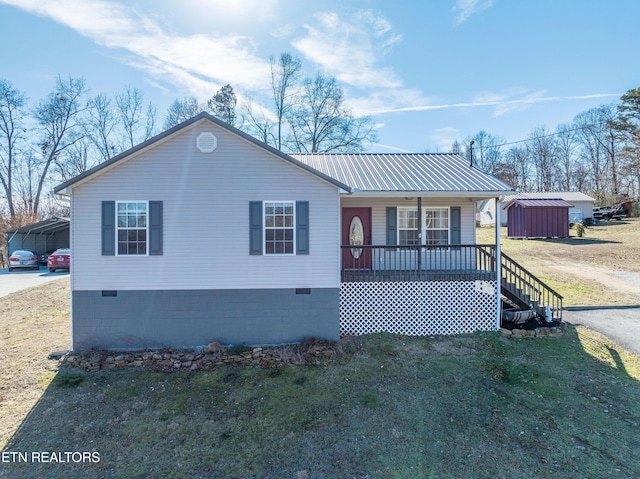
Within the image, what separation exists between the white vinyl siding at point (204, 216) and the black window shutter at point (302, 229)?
0.15 metres

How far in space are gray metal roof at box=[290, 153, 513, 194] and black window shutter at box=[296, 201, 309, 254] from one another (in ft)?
4.60

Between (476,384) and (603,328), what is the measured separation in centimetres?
566

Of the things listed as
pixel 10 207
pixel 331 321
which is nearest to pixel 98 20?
pixel 331 321

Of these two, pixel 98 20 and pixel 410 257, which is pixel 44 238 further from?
pixel 410 257

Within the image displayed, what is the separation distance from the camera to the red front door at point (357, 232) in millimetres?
9898

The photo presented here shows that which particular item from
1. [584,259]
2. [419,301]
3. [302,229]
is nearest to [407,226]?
[419,301]

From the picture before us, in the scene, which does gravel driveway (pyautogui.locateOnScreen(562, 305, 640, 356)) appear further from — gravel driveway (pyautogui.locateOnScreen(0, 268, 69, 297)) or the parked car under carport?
the parked car under carport

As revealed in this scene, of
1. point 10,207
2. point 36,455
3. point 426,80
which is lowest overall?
point 36,455

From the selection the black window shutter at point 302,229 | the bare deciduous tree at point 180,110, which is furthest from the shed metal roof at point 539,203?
the bare deciduous tree at point 180,110

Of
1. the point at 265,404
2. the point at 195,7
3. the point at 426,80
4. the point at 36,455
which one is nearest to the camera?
the point at 36,455

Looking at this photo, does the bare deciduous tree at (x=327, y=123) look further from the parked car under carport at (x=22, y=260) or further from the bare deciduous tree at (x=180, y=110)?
the parked car under carport at (x=22, y=260)

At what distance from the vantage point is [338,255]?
7.93 meters

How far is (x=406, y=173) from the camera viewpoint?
32.3 feet

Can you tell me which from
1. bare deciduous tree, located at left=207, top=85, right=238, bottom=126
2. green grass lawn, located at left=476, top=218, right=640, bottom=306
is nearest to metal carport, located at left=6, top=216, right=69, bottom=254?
bare deciduous tree, located at left=207, top=85, right=238, bottom=126
